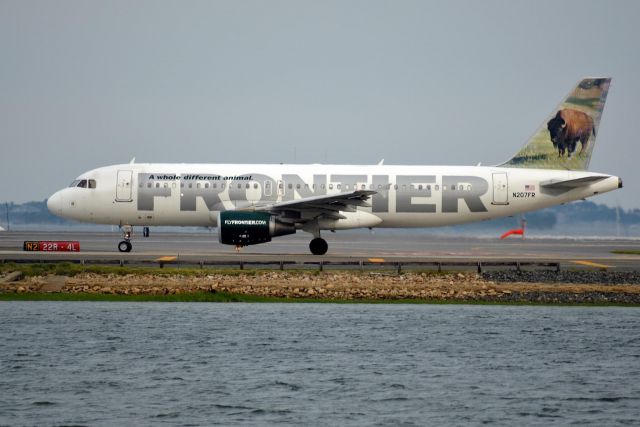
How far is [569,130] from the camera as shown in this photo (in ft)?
182

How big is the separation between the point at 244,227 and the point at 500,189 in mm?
14893

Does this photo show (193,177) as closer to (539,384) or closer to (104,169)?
(104,169)

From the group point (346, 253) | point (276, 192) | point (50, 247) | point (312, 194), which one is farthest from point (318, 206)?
point (50, 247)

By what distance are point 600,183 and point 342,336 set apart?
26.1m

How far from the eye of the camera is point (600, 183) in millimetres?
52312

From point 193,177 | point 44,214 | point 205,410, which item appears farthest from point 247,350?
point 44,214

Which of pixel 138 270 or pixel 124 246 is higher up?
pixel 124 246

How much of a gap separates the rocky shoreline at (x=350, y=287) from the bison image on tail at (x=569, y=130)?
1566 cm

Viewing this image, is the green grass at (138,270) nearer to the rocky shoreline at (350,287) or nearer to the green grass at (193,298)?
the rocky shoreline at (350,287)

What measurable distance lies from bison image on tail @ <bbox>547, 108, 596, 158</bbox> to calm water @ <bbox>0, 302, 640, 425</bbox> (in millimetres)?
19220

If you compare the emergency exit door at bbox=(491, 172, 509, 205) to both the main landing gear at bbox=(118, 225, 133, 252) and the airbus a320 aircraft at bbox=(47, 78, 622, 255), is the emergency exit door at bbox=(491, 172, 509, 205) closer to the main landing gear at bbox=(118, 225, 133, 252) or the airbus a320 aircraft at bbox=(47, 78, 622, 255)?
the airbus a320 aircraft at bbox=(47, 78, 622, 255)

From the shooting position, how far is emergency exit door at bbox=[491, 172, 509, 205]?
5188cm

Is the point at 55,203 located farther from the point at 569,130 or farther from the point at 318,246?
the point at 569,130

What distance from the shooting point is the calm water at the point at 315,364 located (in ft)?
72.0
